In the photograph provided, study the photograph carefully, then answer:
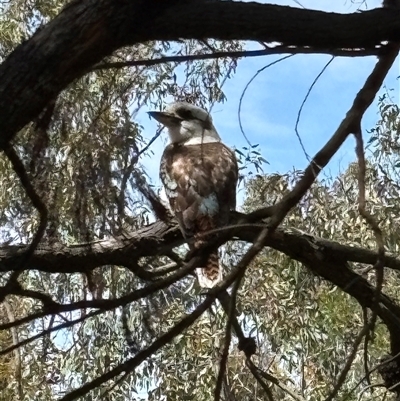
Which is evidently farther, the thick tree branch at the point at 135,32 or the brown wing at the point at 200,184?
the brown wing at the point at 200,184

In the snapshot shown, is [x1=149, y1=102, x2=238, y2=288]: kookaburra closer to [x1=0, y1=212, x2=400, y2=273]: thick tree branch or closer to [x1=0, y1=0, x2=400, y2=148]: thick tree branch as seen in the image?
[x1=0, y1=212, x2=400, y2=273]: thick tree branch

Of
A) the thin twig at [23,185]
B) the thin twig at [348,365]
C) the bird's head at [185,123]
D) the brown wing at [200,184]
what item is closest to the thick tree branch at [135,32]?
the thin twig at [23,185]

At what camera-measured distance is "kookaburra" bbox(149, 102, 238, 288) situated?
8.10 feet

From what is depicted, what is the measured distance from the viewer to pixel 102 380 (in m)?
1.20

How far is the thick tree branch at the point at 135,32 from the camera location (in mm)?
1410

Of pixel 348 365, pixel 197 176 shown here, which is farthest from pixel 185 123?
pixel 348 365

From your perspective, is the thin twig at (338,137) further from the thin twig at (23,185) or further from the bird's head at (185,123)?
the bird's head at (185,123)

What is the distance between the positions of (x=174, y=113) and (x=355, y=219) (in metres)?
1.19

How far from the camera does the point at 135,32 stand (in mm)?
1570

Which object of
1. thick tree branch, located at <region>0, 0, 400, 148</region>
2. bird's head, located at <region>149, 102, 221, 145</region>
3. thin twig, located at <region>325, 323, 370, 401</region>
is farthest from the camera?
bird's head, located at <region>149, 102, 221, 145</region>

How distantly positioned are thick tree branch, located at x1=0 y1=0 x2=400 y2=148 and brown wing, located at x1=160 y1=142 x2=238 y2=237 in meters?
0.85

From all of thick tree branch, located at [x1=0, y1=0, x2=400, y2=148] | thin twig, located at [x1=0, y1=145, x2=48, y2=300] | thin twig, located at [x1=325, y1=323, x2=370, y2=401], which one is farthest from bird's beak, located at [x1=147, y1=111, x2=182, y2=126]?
thin twig, located at [x1=325, y1=323, x2=370, y2=401]

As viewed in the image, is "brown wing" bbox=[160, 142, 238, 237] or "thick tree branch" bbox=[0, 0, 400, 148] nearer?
"thick tree branch" bbox=[0, 0, 400, 148]

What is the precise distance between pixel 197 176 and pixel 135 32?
1255 mm
